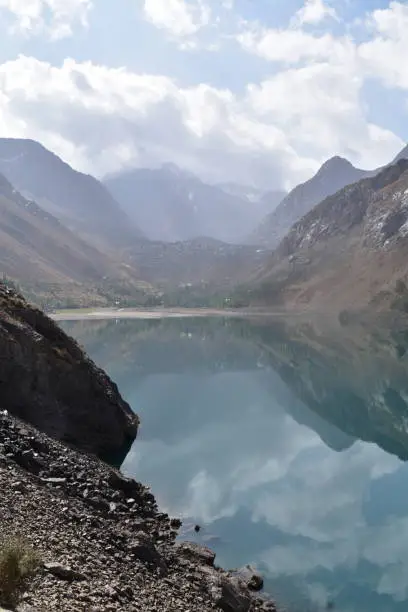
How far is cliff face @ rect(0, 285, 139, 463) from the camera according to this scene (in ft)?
Result: 124

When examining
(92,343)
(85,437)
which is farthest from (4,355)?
(92,343)

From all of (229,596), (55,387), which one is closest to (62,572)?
(229,596)

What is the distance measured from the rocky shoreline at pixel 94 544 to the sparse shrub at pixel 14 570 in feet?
0.78

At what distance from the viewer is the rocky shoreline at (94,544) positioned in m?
15.6

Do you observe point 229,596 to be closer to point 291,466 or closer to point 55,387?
point 55,387

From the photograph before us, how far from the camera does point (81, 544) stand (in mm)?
19234

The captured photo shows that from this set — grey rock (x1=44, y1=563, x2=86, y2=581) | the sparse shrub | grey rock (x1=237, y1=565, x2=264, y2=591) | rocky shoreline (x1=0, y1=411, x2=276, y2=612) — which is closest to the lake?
grey rock (x1=237, y1=565, x2=264, y2=591)

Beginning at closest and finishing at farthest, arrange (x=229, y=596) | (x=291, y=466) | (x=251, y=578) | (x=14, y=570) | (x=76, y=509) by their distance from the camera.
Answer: (x=14, y=570) < (x=229, y=596) < (x=76, y=509) < (x=251, y=578) < (x=291, y=466)

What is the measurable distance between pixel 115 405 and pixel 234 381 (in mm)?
47679

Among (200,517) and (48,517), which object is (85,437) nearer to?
(200,517)

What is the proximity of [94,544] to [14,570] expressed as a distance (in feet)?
22.5

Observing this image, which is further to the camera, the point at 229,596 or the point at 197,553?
the point at 197,553

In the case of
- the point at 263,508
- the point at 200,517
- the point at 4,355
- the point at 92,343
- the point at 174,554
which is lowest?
the point at 174,554

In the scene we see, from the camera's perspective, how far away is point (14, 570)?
13.5 metres
